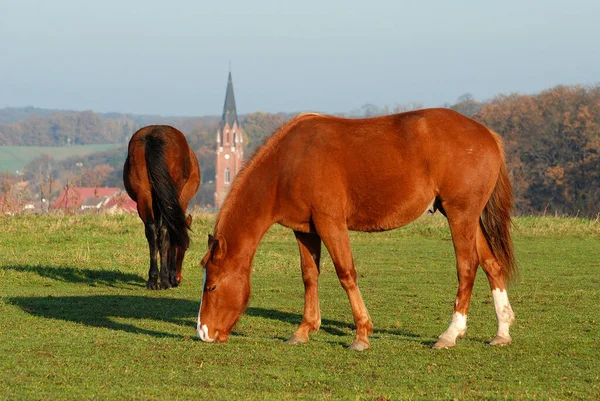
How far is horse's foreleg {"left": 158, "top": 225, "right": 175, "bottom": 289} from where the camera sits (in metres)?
12.4

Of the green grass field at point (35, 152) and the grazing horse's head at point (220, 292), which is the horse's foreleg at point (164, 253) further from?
the green grass field at point (35, 152)

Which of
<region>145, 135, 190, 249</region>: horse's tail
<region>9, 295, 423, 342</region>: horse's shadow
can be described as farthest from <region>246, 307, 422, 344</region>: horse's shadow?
<region>145, 135, 190, 249</region>: horse's tail

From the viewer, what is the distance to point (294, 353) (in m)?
7.68

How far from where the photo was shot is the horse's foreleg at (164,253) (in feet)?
40.6

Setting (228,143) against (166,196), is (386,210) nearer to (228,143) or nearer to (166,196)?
(166,196)

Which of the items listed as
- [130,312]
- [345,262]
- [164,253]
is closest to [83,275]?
[164,253]

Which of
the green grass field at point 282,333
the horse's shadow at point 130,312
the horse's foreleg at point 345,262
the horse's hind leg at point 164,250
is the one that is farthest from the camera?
the horse's hind leg at point 164,250

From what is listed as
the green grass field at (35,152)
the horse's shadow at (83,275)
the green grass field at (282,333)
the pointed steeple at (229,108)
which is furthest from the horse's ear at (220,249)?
the pointed steeple at (229,108)

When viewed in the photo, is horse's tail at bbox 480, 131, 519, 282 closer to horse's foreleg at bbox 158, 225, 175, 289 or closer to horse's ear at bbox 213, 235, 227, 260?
horse's ear at bbox 213, 235, 227, 260

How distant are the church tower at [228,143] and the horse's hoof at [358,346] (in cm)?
13685

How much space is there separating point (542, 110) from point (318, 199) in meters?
53.7

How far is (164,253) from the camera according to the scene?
12.4 metres

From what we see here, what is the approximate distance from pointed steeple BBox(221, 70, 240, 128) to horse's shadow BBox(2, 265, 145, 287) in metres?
157

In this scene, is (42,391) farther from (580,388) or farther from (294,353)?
(580,388)
